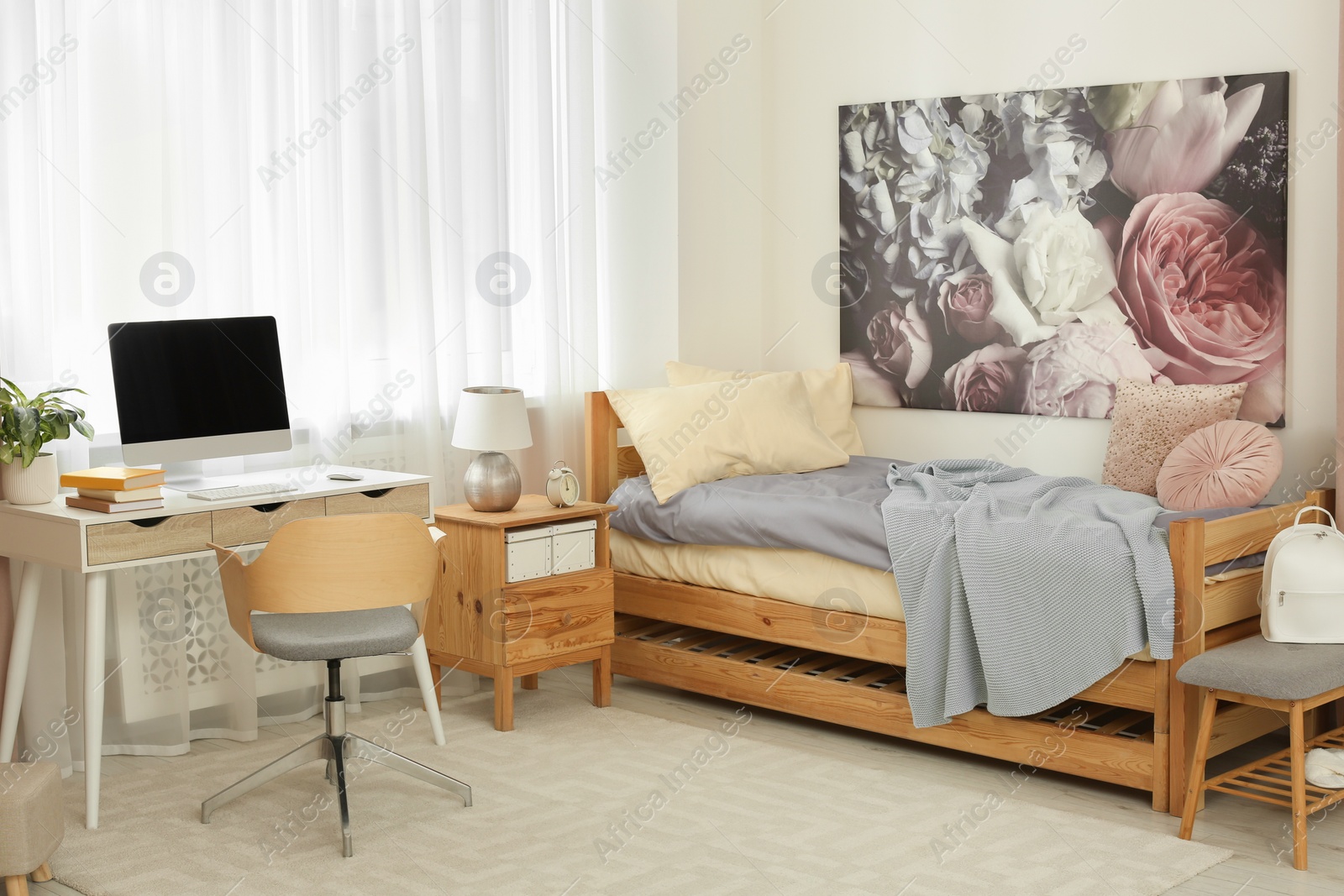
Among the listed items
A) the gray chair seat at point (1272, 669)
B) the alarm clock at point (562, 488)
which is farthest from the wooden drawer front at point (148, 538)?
the gray chair seat at point (1272, 669)

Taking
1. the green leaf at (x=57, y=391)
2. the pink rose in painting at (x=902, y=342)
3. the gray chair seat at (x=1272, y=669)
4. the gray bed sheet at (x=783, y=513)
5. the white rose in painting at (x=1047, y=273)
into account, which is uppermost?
the white rose in painting at (x=1047, y=273)

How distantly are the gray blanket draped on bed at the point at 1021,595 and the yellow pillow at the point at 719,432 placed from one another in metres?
0.73

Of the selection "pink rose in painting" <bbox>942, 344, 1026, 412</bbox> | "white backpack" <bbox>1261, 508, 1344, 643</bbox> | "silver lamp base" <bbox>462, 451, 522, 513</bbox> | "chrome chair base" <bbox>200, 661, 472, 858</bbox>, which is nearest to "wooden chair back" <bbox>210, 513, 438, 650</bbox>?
"chrome chair base" <bbox>200, 661, 472, 858</bbox>

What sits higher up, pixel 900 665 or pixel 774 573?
pixel 774 573

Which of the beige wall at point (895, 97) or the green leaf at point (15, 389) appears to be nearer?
the green leaf at point (15, 389)

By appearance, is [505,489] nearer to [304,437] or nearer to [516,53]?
[304,437]

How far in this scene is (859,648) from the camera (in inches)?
134

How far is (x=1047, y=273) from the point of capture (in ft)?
13.2

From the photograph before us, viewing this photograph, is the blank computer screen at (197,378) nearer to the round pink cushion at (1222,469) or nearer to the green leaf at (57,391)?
the green leaf at (57,391)

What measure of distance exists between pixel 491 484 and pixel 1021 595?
1.53m

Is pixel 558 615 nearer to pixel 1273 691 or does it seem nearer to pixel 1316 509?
pixel 1273 691

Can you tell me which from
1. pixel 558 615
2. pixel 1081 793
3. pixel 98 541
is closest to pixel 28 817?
pixel 98 541

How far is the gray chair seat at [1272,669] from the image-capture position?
2.62 m

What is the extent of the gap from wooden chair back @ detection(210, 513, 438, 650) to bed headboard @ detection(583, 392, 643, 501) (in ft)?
4.49
